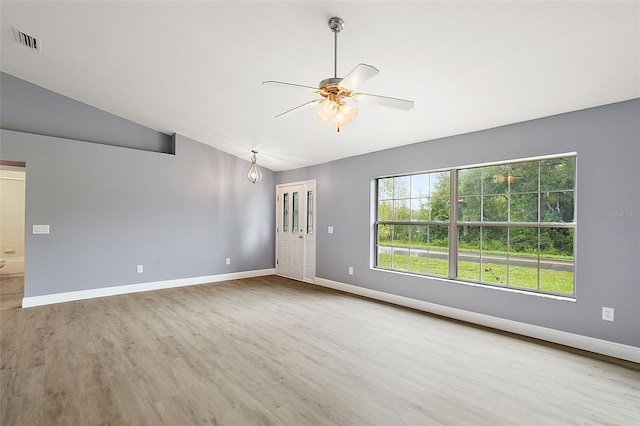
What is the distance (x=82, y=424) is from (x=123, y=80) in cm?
401

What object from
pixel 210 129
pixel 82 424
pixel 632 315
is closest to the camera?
pixel 82 424

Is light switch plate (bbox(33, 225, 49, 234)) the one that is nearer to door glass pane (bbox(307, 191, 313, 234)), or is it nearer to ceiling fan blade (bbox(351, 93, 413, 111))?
door glass pane (bbox(307, 191, 313, 234))

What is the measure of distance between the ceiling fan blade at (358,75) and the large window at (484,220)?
2.63 meters

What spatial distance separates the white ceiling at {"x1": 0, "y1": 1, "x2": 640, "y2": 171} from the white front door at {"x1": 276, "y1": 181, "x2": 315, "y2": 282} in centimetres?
212

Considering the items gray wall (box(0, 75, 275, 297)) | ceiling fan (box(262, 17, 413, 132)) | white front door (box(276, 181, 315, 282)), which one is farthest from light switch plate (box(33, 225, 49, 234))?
ceiling fan (box(262, 17, 413, 132))

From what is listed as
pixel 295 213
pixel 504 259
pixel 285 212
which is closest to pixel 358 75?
pixel 504 259

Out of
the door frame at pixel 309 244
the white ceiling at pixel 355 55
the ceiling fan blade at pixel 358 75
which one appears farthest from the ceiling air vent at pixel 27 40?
the door frame at pixel 309 244

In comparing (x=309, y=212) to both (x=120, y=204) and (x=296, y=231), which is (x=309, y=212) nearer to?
(x=296, y=231)

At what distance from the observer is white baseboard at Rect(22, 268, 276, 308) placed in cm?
466

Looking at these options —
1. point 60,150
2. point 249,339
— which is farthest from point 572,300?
point 60,150

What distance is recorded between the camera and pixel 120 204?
211 inches

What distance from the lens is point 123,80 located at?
418cm

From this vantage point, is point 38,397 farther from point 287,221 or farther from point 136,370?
point 287,221

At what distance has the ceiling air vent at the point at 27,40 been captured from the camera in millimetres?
3463
